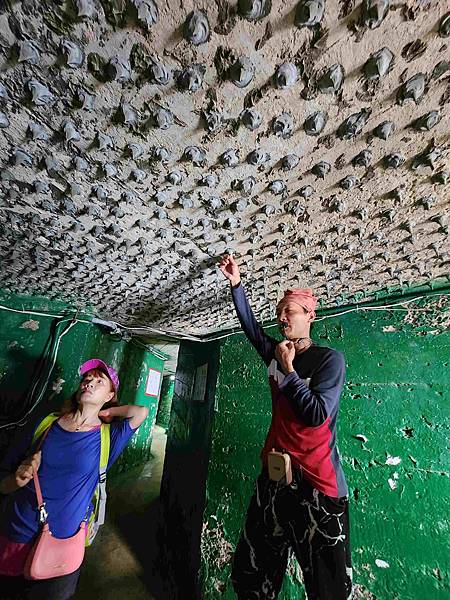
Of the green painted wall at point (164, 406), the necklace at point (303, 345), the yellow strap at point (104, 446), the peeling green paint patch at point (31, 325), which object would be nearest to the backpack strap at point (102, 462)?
the yellow strap at point (104, 446)

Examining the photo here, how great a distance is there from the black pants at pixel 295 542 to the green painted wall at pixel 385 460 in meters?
0.50

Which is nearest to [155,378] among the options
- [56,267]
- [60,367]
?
[60,367]

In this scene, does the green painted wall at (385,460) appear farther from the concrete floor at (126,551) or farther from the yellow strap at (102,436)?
the concrete floor at (126,551)

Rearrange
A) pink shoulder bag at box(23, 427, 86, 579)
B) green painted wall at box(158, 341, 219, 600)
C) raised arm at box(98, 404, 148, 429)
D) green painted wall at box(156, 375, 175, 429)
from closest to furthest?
pink shoulder bag at box(23, 427, 86, 579) → raised arm at box(98, 404, 148, 429) → green painted wall at box(158, 341, 219, 600) → green painted wall at box(156, 375, 175, 429)

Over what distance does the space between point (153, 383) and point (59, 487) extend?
3730 millimetres

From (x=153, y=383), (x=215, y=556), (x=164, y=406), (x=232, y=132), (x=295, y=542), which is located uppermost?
(x=232, y=132)

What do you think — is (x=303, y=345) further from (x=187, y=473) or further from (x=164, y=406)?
(x=164, y=406)

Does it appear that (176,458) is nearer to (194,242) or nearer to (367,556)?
(367,556)

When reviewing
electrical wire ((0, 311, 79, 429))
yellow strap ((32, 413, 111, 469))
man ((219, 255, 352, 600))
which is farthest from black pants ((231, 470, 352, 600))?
electrical wire ((0, 311, 79, 429))

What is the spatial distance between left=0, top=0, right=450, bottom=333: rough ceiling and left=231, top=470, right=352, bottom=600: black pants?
103 cm

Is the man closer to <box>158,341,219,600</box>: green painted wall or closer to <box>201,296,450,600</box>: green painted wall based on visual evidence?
<box>201,296,450,600</box>: green painted wall

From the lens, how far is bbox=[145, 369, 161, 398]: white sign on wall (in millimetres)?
4652

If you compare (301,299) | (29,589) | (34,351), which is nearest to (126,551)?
(29,589)

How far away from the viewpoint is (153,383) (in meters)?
4.86
